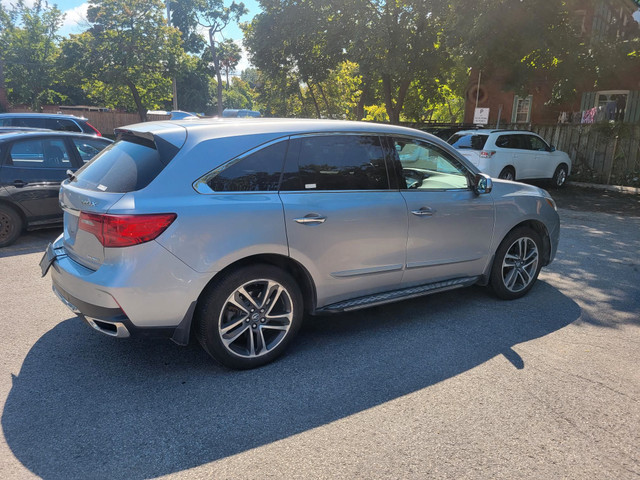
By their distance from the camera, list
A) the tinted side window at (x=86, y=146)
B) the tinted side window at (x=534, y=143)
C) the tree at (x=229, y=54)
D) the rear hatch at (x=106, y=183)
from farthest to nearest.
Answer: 1. the tree at (x=229, y=54)
2. the tinted side window at (x=534, y=143)
3. the tinted side window at (x=86, y=146)
4. the rear hatch at (x=106, y=183)

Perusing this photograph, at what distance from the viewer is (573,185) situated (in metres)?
15.5

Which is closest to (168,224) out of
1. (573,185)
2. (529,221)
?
(529,221)

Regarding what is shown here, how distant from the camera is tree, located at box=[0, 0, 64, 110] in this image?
3591 centimetres

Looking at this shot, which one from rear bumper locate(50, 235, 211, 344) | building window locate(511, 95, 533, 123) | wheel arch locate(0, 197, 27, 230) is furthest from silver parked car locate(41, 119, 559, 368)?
building window locate(511, 95, 533, 123)

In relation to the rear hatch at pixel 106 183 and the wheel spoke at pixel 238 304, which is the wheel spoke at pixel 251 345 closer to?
the wheel spoke at pixel 238 304

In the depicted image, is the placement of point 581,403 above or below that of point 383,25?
below

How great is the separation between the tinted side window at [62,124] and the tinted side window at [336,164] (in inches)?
362

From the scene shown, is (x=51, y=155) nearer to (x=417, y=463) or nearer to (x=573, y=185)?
(x=417, y=463)

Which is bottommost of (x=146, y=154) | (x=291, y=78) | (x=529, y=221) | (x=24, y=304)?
(x=24, y=304)

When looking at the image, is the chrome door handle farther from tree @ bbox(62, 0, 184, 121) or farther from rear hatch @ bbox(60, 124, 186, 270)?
tree @ bbox(62, 0, 184, 121)

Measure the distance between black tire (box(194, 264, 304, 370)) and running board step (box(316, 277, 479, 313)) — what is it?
32 cm

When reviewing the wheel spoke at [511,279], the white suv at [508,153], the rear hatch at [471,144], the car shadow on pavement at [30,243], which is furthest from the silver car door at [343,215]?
the rear hatch at [471,144]

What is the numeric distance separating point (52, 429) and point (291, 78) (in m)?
26.3

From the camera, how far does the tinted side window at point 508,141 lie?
12.8 meters
